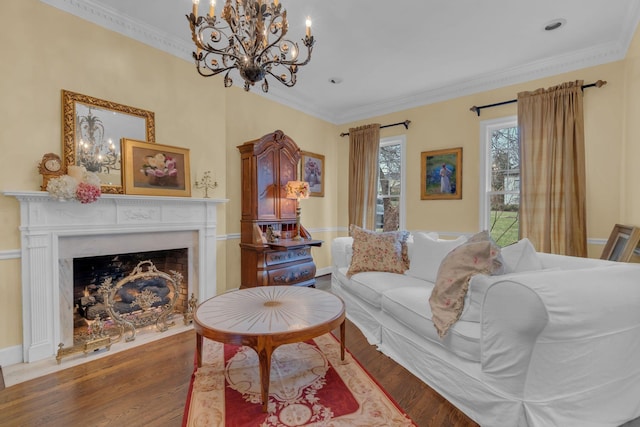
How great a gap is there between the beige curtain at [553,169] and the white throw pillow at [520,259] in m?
1.66

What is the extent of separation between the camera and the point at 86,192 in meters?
2.27

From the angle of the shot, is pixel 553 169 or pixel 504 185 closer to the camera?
pixel 553 169

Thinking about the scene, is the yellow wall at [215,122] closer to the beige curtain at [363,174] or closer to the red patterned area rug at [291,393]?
the beige curtain at [363,174]

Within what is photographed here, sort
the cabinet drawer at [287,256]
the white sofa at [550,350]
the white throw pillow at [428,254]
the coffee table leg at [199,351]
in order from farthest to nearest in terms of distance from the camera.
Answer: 1. the cabinet drawer at [287,256]
2. the white throw pillow at [428,254]
3. the coffee table leg at [199,351]
4. the white sofa at [550,350]

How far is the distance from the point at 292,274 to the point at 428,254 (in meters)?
1.74

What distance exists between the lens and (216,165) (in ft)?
11.2

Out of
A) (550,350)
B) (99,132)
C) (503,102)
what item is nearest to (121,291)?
(99,132)

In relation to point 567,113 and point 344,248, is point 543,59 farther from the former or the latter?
point 344,248

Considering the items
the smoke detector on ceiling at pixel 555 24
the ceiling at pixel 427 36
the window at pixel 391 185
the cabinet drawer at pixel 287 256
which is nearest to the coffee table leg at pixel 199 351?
the cabinet drawer at pixel 287 256

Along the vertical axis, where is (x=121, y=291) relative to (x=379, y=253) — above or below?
below

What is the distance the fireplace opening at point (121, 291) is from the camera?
2.57 metres

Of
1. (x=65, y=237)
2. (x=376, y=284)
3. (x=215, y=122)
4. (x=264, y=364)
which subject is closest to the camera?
(x=264, y=364)

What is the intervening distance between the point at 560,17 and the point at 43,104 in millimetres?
4462

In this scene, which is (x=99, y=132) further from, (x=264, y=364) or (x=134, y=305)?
(x=264, y=364)
